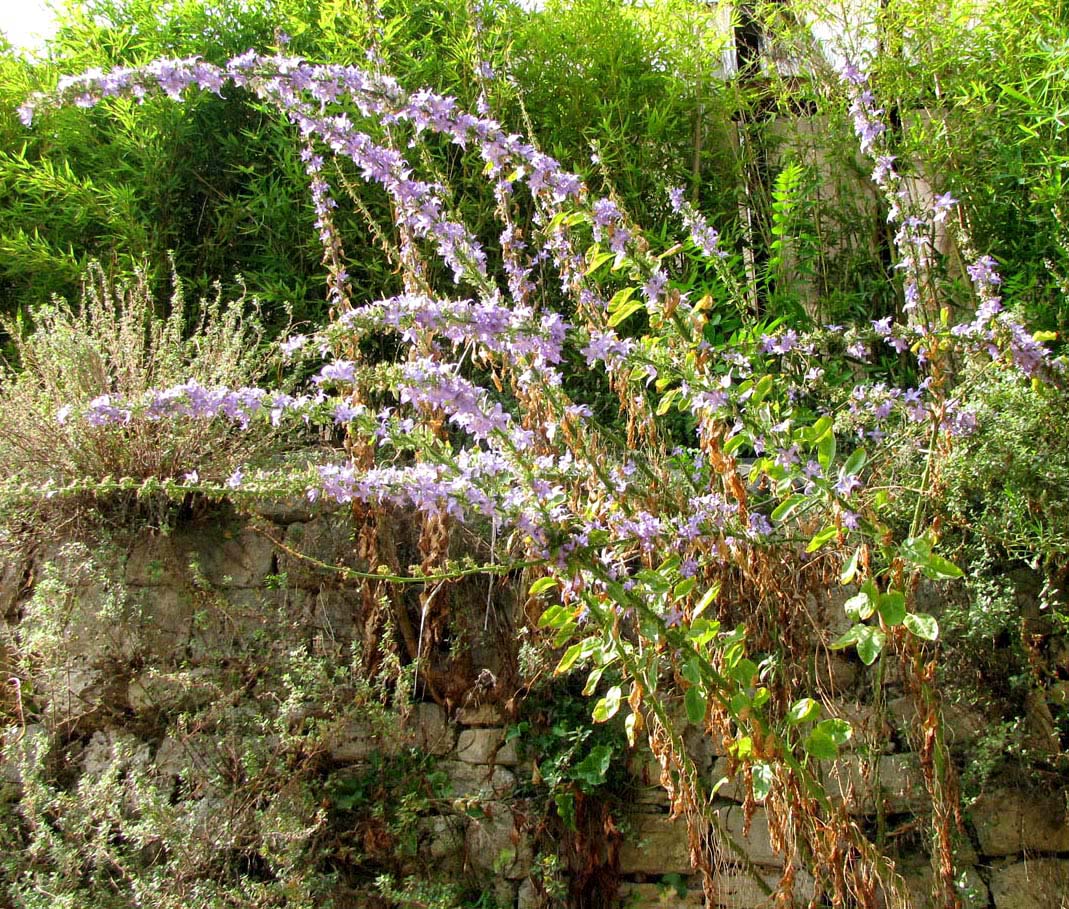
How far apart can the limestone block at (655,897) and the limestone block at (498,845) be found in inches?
10.8

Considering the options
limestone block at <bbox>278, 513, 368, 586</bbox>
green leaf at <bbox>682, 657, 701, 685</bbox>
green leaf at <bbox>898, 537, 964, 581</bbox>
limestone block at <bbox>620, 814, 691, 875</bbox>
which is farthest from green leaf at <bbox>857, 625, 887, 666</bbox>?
limestone block at <bbox>278, 513, 368, 586</bbox>

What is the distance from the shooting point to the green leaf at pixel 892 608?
1.56 m

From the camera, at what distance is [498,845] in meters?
2.48

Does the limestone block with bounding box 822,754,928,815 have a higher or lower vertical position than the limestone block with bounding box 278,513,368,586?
lower

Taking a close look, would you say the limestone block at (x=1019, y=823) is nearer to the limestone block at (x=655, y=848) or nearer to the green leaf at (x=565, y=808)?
the limestone block at (x=655, y=848)

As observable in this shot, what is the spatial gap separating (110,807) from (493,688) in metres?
1.03

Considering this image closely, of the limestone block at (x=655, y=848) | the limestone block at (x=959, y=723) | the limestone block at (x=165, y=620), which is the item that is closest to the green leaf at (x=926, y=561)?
the limestone block at (x=959, y=723)

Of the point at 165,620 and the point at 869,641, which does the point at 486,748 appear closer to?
the point at 165,620

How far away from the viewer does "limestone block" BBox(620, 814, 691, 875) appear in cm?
246

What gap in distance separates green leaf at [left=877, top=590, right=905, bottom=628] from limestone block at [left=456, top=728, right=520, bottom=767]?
131 cm

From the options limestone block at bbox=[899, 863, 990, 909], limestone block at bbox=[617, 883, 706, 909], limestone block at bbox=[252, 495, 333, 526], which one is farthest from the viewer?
limestone block at bbox=[252, 495, 333, 526]

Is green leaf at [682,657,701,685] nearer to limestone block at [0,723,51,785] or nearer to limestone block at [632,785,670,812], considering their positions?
limestone block at [632,785,670,812]

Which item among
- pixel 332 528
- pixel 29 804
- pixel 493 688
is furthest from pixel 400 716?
pixel 29 804

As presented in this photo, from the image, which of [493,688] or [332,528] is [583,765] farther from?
[332,528]
